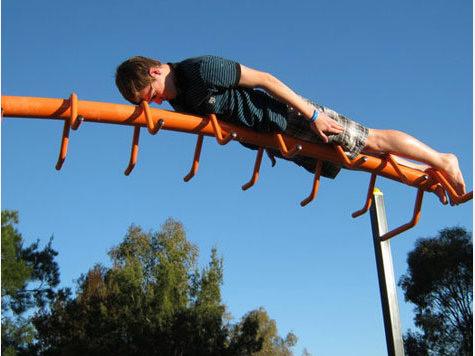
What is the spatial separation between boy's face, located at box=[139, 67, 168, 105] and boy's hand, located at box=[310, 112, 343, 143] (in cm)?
77

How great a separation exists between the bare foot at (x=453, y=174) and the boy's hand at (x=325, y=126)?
0.67 metres

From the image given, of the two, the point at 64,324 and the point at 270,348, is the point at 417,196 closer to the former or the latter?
→ the point at 64,324

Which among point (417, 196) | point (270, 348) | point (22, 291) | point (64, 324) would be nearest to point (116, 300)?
point (64, 324)

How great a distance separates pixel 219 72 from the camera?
9.57 feet

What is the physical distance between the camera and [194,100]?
2930 millimetres

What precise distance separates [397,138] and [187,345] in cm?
1428

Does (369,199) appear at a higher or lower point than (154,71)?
lower

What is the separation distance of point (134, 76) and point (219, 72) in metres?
0.39

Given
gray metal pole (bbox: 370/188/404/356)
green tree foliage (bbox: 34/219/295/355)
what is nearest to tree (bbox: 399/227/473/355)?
green tree foliage (bbox: 34/219/295/355)

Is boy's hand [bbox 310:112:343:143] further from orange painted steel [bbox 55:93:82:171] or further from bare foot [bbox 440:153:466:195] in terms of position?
orange painted steel [bbox 55:93:82:171]

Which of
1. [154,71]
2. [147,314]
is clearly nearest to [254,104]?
[154,71]

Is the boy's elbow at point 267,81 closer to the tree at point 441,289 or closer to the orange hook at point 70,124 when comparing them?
the orange hook at point 70,124

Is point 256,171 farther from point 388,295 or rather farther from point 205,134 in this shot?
point 388,295

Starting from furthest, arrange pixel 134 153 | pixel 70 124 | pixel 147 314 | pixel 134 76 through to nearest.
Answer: pixel 147 314, pixel 134 76, pixel 134 153, pixel 70 124
